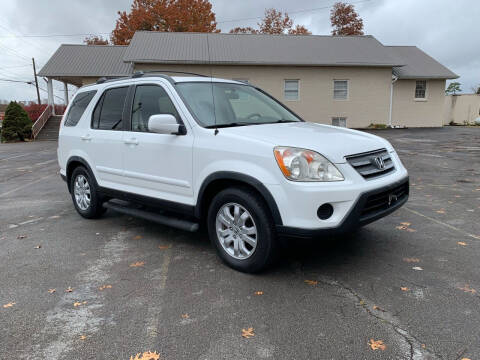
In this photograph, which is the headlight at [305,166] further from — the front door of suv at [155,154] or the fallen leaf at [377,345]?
the fallen leaf at [377,345]

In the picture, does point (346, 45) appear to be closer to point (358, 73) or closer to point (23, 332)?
point (358, 73)

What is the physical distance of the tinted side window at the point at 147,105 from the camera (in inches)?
172

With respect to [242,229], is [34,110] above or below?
above

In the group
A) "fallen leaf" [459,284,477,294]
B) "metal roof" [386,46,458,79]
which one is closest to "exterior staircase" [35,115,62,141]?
"metal roof" [386,46,458,79]

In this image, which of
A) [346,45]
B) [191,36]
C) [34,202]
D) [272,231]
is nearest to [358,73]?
[346,45]

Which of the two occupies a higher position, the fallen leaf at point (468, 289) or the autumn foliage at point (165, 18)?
the autumn foliage at point (165, 18)

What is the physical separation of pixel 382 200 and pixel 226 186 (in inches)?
58.1

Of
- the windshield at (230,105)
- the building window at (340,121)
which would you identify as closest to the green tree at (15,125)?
the building window at (340,121)

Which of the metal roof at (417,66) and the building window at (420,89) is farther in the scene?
the building window at (420,89)

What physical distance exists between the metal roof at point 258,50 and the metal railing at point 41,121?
7100 millimetres

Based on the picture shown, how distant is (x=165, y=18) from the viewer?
124 ft

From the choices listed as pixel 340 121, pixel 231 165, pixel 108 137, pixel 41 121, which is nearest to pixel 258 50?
pixel 340 121

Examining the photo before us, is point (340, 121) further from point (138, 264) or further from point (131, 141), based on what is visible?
point (138, 264)

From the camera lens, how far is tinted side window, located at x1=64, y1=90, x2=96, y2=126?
5645mm
